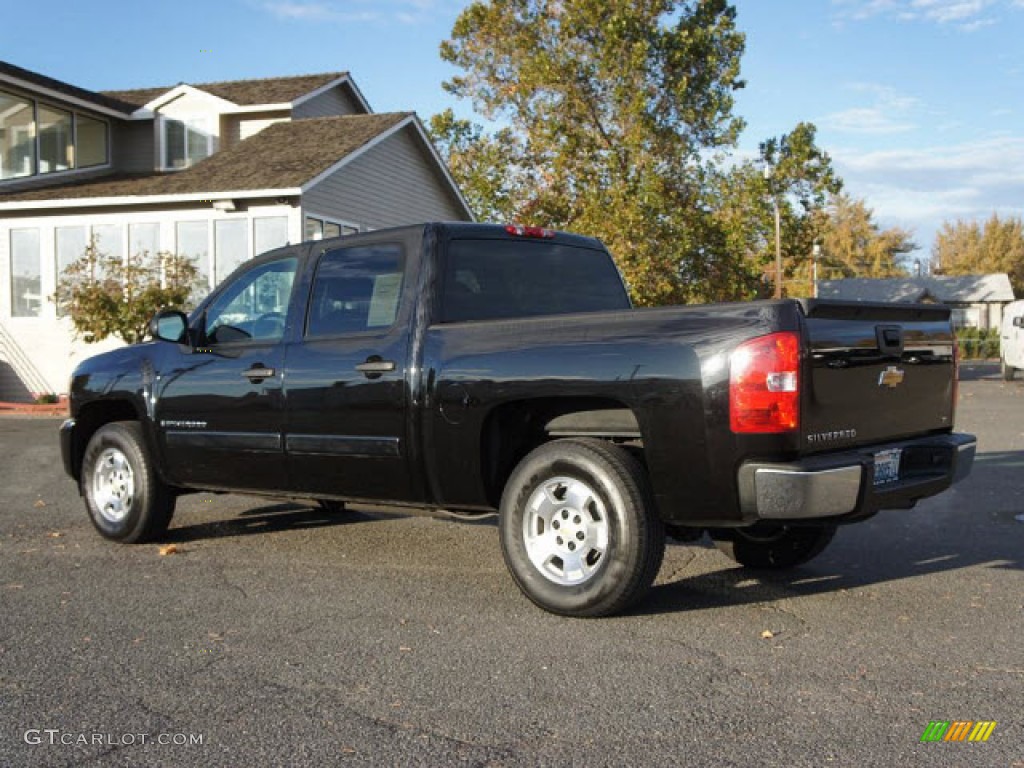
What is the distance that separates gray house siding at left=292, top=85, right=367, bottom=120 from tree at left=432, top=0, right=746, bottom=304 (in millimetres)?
5968

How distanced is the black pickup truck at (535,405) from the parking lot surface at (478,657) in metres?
0.41

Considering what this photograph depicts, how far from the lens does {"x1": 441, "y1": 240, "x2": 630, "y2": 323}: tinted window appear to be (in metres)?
5.70

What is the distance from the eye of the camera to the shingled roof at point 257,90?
80.1 feet

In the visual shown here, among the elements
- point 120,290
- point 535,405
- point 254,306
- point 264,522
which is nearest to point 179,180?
point 120,290

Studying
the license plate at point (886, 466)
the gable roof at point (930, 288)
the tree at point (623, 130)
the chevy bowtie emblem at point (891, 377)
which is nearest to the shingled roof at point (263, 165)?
the tree at point (623, 130)

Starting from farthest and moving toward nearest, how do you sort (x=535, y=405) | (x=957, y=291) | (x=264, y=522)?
(x=957, y=291) → (x=264, y=522) → (x=535, y=405)

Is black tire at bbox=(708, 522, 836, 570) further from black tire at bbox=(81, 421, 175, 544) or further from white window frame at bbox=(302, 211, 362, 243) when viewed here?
white window frame at bbox=(302, 211, 362, 243)

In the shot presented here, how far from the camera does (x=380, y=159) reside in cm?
→ 2239

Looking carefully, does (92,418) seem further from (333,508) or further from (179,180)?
(179,180)

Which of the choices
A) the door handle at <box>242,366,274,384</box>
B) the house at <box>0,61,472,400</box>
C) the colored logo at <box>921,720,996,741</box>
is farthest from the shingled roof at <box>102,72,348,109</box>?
the colored logo at <box>921,720,996,741</box>

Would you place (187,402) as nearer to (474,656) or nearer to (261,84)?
(474,656)

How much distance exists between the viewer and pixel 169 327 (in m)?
6.58

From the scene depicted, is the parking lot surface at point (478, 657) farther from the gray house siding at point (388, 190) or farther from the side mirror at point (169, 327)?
the gray house siding at point (388, 190)
